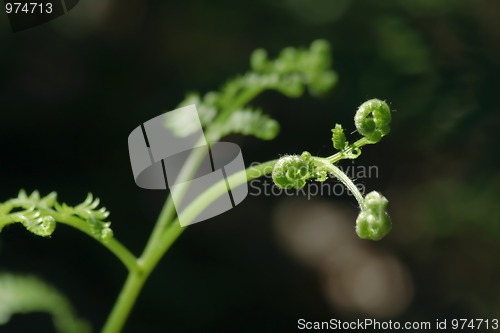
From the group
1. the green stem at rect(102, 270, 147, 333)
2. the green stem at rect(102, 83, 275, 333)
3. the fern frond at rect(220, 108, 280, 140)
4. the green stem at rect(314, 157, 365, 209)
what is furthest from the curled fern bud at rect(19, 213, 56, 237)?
the fern frond at rect(220, 108, 280, 140)

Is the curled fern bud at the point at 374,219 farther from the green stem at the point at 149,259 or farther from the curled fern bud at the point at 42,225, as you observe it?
the curled fern bud at the point at 42,225

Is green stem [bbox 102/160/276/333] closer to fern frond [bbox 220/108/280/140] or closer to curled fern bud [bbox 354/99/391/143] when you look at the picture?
fern frond [bbox 220/108/280/140]

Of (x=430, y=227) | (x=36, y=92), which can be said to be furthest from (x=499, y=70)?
(x=36, y=92)

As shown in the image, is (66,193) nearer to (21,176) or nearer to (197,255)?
(21,176)

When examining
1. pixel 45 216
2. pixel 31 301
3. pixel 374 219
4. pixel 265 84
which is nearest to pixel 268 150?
pixel 265 84

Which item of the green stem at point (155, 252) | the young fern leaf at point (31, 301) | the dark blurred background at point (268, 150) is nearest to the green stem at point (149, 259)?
the green stem at point (155, 252)
